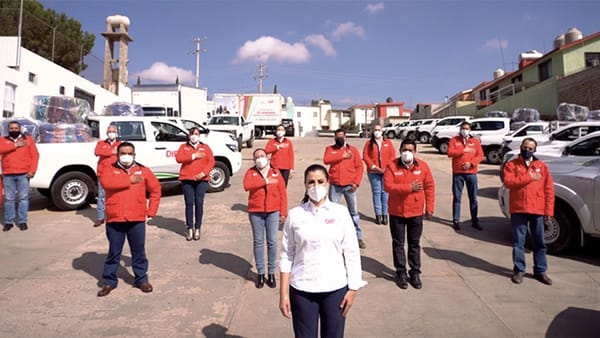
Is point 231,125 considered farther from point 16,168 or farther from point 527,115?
point 527,115

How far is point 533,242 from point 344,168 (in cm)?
269

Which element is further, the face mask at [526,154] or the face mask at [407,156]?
the face mask at [526,154]

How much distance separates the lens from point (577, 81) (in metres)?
18.7

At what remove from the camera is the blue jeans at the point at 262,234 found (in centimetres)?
449

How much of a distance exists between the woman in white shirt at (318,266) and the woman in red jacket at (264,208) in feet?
6.61

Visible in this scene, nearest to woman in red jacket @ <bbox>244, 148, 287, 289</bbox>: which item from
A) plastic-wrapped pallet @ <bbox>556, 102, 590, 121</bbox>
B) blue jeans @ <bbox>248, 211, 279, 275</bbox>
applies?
blue jeans @ <bbox>248, 211, 279, 275</bbox>

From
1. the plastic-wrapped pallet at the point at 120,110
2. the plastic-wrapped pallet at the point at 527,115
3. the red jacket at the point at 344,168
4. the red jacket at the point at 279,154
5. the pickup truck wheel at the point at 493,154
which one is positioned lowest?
the red jacket at the point at 344,168

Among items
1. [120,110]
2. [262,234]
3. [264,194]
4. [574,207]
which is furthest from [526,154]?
[120,110]

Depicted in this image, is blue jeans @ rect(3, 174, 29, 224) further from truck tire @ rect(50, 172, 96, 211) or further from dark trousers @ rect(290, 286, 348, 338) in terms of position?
dark trousers @ rect(290, 286, 348, 338)

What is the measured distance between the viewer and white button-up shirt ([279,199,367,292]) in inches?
93.4

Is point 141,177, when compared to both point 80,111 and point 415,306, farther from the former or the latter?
point 80,111

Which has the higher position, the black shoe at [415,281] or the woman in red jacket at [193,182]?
the woman in red jacket at [193,182]

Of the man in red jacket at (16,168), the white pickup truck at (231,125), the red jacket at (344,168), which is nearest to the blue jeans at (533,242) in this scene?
the red jacket at (344,168)

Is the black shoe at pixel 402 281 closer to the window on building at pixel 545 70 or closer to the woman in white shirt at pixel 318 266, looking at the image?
the woman in white shirt at pixel 318 266
